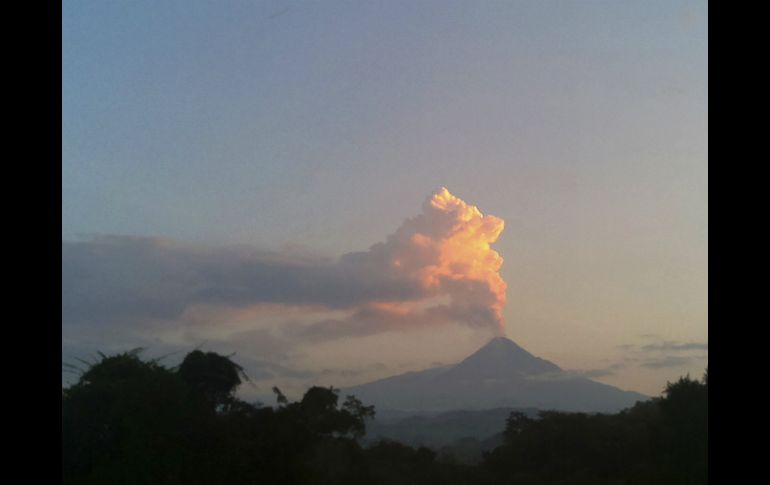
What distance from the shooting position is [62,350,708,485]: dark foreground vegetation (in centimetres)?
1334

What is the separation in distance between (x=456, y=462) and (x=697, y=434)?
3963mm

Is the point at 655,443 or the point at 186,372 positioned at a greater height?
the point at 186,372

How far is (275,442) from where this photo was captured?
14.2m

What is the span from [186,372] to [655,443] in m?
8.00

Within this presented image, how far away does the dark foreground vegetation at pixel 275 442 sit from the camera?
13.3m

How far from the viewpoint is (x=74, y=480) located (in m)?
13.5
